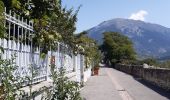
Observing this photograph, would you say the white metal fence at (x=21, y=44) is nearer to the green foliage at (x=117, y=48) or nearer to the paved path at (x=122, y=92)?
the paved path at (x=122, y=92)

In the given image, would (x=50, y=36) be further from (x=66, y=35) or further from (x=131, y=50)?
(x=131, y=50)

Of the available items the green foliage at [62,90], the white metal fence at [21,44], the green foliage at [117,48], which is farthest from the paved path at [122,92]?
the green foliage at [117,48]

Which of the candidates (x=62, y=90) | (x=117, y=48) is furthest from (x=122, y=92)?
(x=117, y=48)

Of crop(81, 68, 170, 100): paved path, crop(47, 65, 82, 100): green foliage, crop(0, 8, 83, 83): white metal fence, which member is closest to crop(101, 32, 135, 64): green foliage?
crop(81, 68, 170, 100): paved path

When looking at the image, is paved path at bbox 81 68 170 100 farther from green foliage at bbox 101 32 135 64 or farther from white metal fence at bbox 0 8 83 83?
green foliage at bbox 101 32 135 64

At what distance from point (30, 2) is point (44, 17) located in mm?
411

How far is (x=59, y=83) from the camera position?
923cm

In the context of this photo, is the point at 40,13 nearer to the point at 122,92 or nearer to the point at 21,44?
the point at 21,44

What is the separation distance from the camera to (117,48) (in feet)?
462

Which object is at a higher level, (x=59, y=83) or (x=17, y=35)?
(x=17, y=35)

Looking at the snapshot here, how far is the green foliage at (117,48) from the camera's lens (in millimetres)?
136375

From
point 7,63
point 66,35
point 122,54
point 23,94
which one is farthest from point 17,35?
point 122,54

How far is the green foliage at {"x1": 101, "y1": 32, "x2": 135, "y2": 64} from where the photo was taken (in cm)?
13638

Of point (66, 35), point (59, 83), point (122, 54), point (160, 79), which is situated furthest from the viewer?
point (122, 54)
